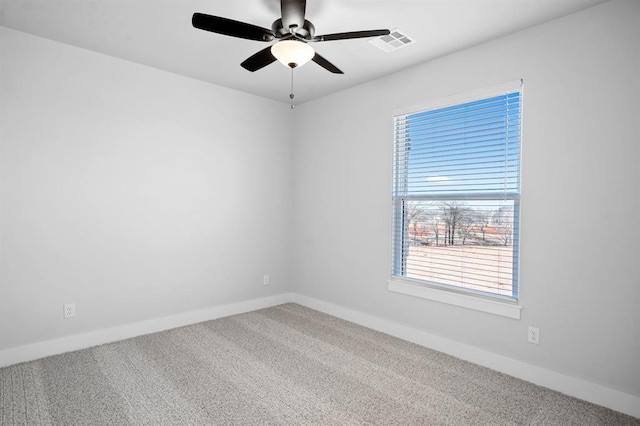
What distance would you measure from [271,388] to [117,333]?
175 centimetres

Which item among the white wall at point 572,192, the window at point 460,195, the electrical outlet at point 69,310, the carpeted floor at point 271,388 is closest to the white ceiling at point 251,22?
the white wall at point 572,192

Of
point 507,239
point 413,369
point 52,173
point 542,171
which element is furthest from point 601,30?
point 52,173

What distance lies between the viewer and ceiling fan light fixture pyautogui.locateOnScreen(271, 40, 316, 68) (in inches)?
84.0

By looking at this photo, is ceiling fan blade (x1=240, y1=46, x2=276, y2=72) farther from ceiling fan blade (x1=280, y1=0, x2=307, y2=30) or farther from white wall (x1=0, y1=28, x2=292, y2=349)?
white wall (x1=0, y1=28, x2=292, y2=349)

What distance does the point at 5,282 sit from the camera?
107 inches

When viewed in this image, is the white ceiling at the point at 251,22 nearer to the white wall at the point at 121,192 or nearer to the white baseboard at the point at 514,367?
the white wall at the point at 121,192

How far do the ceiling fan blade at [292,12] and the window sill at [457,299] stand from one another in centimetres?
243

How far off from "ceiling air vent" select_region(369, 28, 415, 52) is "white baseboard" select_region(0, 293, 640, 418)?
2.54 meters

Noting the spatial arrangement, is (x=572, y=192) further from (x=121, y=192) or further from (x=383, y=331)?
(x=121, y=192)

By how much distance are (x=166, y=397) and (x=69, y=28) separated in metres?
2.82

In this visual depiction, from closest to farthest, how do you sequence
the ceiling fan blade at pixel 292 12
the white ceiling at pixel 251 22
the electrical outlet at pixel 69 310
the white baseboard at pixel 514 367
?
the ceiling fan blade at pixel 292 12 < the white baseboard at pixel 514 367 < the white ceiling at pixel 251 22 < the electrical outlet at pixel 69 310

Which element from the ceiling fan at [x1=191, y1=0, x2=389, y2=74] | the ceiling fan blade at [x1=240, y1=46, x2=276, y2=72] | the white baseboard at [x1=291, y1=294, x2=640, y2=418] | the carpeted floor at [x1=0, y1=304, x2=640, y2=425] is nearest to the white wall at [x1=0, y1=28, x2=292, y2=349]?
the carpeted floor at [x1=0, y1=304, x2=640, y2=425]

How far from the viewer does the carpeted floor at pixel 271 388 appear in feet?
7.00

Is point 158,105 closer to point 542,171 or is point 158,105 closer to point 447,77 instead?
point 447,77
